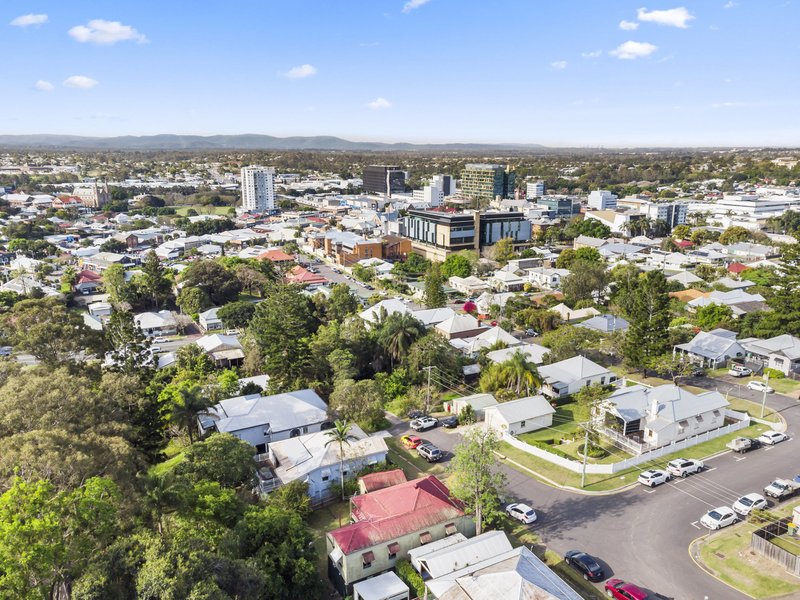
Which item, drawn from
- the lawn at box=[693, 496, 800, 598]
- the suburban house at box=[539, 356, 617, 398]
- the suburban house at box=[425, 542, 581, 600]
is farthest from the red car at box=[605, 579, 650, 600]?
the suburban house at box=[539, 356, 617, 398]

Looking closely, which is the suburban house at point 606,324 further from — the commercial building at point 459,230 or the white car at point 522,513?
the commercial building at point 459,230

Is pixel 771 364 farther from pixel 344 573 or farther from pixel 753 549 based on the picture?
pixel 344 573

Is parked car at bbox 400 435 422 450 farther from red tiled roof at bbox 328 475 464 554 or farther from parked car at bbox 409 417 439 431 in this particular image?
red tiled roof at bbox 328 475 464 554

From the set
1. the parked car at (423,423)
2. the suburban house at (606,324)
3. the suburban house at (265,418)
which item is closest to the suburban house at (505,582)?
the parked car at (423,423)

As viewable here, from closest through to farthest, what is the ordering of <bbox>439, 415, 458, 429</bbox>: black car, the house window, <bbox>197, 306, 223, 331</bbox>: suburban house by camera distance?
1. the house window
2. <bbox>439, 415, 458, 429</bbox>: black car
3. <bbox>197, 306, 223, 331</bbox>: suburban house

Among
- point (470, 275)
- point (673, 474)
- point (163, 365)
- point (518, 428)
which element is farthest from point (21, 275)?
point (673, 474)

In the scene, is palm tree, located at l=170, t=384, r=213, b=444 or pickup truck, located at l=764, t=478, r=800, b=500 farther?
palm tree, located at l=170, t=384, r=213, b=444

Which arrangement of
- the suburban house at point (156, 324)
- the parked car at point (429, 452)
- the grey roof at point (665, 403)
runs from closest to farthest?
the parked car at point (429, 452)
the grey roof at point (665, 403)
the suburban house at point (156, 324)
